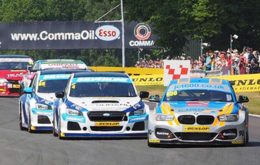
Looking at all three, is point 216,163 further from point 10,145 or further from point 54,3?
point 54,3


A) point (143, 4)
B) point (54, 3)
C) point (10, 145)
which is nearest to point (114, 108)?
point (10, 145)

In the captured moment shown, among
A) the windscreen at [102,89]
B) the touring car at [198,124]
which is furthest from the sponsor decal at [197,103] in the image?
the windscreen at [102,89]

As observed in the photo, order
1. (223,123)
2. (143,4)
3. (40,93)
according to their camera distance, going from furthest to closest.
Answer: (143,4) < (40,93) < (223,123)

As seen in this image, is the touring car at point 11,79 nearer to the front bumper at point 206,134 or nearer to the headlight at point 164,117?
the headlight at point 164,117

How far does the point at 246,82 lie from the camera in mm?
37625

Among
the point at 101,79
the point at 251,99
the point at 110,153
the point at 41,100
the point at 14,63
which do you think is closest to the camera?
the point at 110,153

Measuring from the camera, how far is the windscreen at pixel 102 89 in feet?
65.0

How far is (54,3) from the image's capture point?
147250mm

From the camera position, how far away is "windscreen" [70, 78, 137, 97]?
19.8 metres

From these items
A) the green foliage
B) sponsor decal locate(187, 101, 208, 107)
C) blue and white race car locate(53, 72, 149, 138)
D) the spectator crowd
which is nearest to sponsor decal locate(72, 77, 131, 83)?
blue and white race car locate(53, 72, 149, 138)

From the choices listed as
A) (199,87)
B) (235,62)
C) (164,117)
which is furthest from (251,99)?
(164,117)

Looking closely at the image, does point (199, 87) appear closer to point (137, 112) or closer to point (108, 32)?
point (137, 112)

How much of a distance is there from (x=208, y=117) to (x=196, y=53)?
5838cm

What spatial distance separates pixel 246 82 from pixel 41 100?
17598 millimetres
